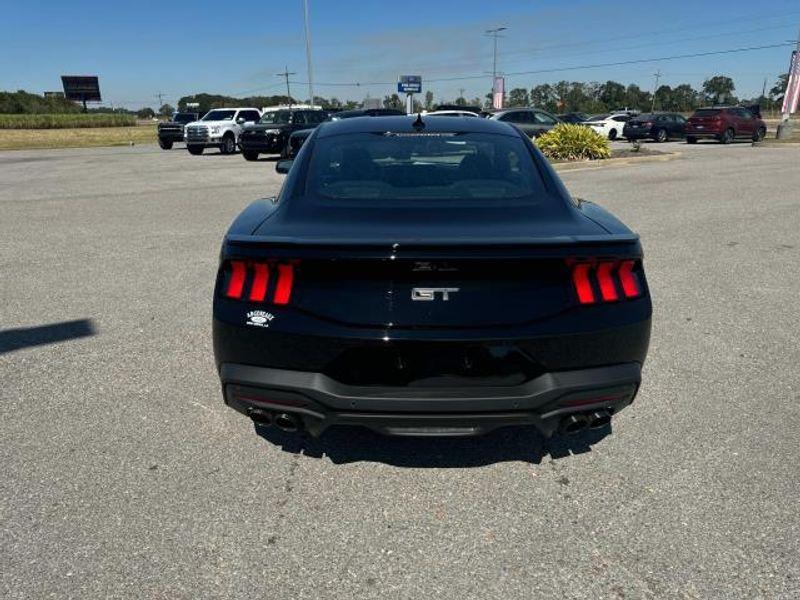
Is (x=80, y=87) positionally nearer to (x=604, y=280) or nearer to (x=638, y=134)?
(x=638, y=134)

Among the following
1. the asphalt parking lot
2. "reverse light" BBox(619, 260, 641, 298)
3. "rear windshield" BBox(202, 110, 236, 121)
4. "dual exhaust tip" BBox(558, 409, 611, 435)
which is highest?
"rear windshield" BBox(202, 110, 236, 121)

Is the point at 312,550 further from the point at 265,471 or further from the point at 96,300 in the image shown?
the point at 96,300

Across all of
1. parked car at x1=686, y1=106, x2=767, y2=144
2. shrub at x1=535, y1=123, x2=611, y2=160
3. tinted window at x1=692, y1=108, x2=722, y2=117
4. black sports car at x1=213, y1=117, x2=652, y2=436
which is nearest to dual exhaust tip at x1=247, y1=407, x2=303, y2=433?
black sports car at x1=213, y1=117, x2=652, y2=436

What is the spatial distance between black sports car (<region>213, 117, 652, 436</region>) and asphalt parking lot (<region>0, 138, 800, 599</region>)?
43 cm

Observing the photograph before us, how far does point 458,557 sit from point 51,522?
171cm

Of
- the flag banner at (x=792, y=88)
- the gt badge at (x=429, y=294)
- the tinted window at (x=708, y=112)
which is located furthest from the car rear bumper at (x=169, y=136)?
the gt badge at (x=429, y=294)

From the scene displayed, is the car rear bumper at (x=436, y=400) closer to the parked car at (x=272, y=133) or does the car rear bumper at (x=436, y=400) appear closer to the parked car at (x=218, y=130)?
the parked car at (x=272, y=133)

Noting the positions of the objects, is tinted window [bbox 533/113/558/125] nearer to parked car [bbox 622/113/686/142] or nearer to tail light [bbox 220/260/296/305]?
parked car [bbox 622/113/686/142]

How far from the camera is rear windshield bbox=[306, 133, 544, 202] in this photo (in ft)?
10.5

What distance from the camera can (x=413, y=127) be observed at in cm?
374

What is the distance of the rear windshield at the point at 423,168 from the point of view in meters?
3.19

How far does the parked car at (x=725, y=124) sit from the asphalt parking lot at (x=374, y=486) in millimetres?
25084

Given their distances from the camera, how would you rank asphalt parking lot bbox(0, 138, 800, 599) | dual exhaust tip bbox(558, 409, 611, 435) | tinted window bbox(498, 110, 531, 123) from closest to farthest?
asphalt parking lot bbox(0, 138, 800, 599), dual exhaust tip bbox(558, 409, 611, 435), tinted window bbox(498, 110, 531, 123)

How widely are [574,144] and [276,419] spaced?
54.7 feet
